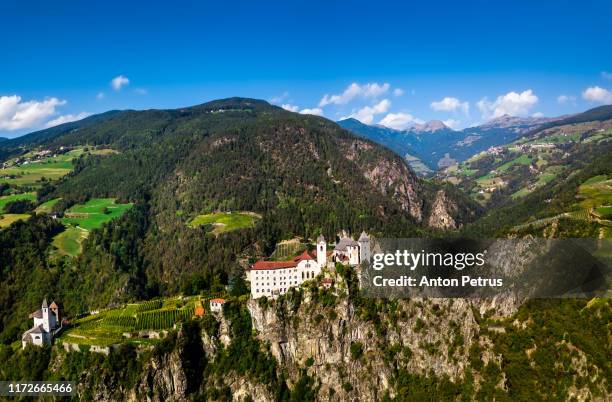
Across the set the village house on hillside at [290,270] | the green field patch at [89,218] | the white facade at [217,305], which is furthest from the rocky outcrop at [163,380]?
the green field patch at [89,218]

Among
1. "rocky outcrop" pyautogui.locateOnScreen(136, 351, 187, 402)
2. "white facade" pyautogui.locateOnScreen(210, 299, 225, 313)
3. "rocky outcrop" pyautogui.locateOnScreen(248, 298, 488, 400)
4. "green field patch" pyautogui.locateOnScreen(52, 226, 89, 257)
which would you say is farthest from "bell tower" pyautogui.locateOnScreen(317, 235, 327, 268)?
"green field patch" pyautogui.locateOnScreen(52, 226, 89, 257)

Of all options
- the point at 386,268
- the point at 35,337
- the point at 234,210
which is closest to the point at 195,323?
the point at 35,337

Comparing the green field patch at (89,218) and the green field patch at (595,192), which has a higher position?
the green field patch at (595,192)

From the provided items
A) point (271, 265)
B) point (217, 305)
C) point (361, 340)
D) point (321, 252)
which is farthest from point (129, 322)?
point (361, 340)

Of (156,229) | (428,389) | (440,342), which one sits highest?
(156,229)

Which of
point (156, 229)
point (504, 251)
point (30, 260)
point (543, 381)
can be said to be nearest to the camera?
point (543, 381)

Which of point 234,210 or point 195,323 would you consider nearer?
point 195,323

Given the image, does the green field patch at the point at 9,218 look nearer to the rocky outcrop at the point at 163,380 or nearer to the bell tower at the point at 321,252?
the rocky outcrop at the point at 163,380

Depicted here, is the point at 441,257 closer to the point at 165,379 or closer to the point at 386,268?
the point at 386,268
